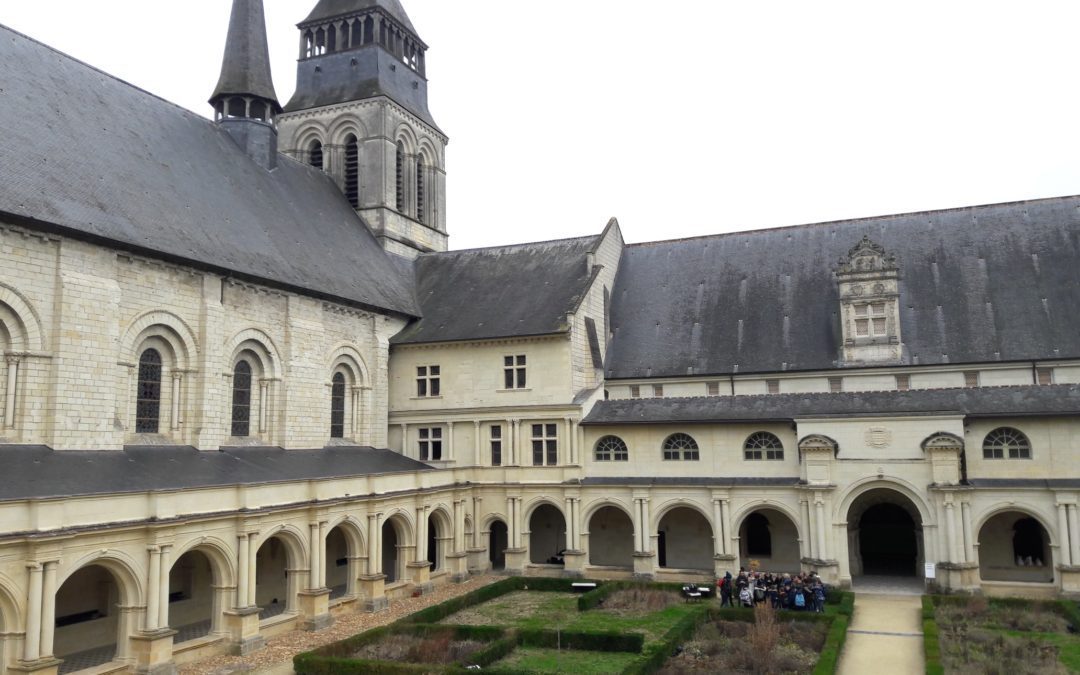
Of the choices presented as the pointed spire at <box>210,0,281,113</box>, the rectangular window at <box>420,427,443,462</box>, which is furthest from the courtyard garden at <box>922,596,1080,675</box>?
the pointed spire at <box>210,0,281,113</box>

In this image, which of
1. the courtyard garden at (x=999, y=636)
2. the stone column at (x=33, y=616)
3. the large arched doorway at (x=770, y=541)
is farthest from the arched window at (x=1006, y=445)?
the stone column at (x=33, y=616)

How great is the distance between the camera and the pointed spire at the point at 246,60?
40.3m

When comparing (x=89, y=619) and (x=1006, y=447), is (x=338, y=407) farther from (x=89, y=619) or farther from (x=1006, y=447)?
(x=1006, y=447)

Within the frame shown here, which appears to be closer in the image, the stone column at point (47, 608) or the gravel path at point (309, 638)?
the stone column at point (47, 608)

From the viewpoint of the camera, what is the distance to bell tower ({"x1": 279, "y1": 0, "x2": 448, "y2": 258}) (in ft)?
156

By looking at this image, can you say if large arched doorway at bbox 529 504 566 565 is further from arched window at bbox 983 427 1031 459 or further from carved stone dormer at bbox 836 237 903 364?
arched window at bbox 983 427 1031 459

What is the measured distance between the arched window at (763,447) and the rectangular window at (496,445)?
1105 centimetres

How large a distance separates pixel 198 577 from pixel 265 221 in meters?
14.5

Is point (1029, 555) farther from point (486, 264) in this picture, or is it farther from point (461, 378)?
point (486, 264)

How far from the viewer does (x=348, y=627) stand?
2803cm

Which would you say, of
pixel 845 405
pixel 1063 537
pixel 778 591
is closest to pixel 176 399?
pixel 778 591

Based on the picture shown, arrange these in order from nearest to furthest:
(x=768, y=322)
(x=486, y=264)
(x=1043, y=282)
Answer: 1. (x=1043, y=282)
2. (x=768, y=322)
3. (x=486, y=264)

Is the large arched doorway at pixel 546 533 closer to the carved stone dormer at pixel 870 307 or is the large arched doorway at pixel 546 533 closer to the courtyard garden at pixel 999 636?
the carved stone dormer at pixel 870 307

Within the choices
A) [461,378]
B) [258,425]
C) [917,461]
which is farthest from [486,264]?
→ [917,461]
